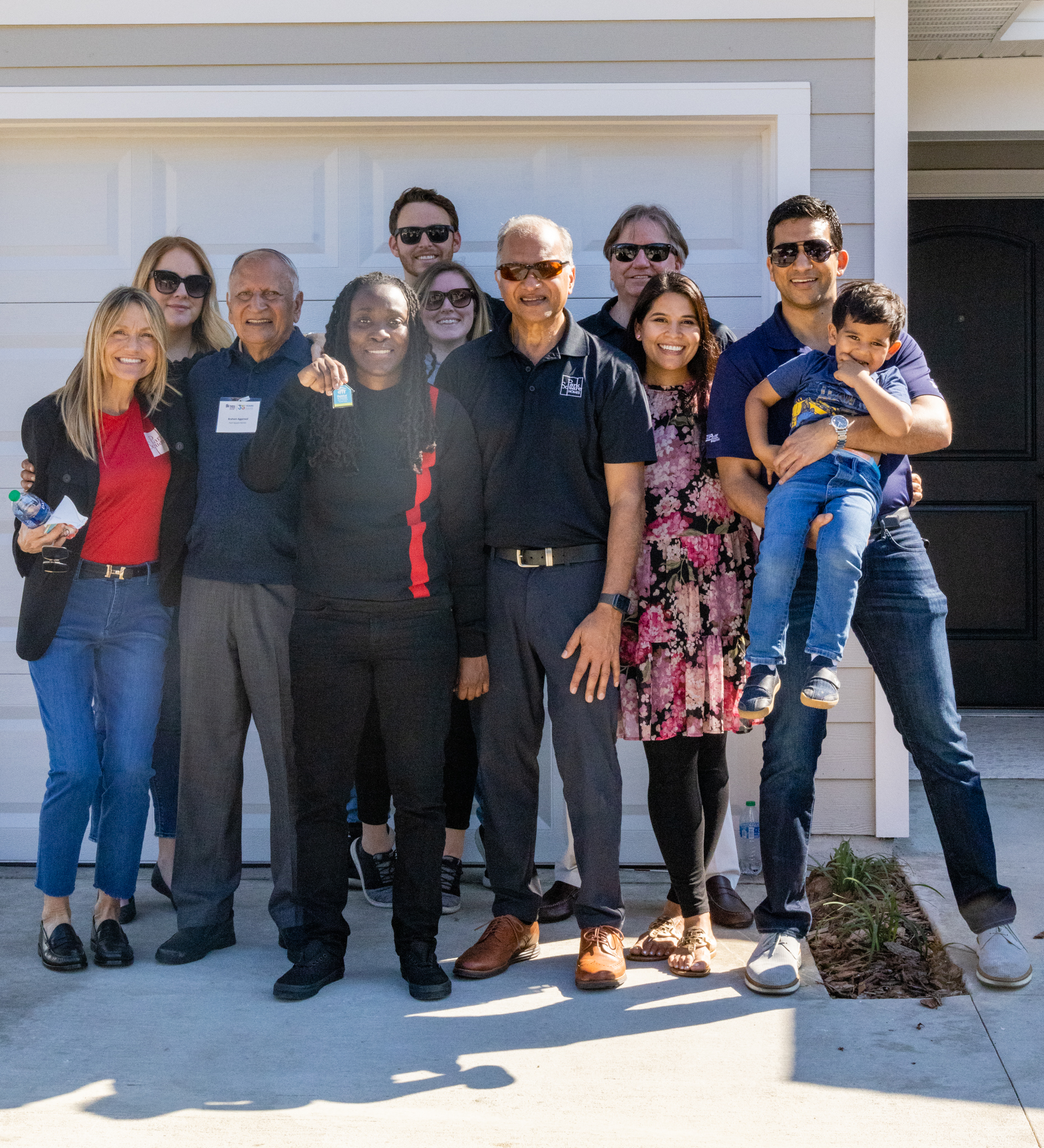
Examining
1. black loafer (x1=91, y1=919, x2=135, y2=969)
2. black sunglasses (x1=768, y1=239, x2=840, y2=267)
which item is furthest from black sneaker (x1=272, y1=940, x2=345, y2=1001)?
black sunglasses (x1=768, y1=239, x2=840, y2=267)

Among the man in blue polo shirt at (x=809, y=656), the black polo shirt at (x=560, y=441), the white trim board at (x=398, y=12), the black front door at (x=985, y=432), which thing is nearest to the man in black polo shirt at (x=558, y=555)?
the black polo shirt at (x=560, y=441)

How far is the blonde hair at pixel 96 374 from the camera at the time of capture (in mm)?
3100

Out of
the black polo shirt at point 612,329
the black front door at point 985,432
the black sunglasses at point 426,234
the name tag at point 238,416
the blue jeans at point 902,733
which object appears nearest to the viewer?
the blue jeans at point 902,733

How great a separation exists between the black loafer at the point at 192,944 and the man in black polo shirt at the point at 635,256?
6.61 ft

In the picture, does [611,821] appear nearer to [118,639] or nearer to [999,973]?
[999,973]

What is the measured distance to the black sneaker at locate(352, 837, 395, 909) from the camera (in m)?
3.58

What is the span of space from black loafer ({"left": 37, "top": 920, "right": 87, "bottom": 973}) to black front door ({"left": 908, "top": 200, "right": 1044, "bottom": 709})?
A: 4.08 metres

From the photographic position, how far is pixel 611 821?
299cm

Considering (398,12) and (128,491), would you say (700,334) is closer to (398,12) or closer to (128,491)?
(128,491)

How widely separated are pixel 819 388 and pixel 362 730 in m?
1.43

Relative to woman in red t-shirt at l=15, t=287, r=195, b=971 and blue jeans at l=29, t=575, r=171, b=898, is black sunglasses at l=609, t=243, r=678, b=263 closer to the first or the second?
woman in red t-shirt at l=15, t=287, r=195, b=971

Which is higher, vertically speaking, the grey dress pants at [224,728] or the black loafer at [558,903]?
the grey dress pants at [224,728]

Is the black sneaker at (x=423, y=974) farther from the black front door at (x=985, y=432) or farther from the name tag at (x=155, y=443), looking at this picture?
the black front door at (x=985, y=432)

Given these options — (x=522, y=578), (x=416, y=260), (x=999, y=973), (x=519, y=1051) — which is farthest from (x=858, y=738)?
(x=416, y=260)
